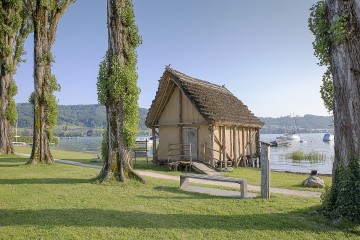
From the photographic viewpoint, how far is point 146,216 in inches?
285

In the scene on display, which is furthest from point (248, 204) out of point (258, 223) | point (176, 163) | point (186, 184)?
point (176, 163)

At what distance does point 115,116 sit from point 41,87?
8679 mm

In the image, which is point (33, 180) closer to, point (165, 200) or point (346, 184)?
point (165, 200)

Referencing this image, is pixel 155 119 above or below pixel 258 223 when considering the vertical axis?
above

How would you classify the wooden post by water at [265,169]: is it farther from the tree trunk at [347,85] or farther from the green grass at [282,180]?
the green grass at [282,180]

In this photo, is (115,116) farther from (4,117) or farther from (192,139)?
(4,117)

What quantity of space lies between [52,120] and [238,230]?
15.2 meters

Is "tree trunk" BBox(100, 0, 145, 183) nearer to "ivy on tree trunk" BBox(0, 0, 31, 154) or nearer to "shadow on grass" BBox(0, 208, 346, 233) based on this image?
"shadow on grass" BBox(0, 208, 346, 233)

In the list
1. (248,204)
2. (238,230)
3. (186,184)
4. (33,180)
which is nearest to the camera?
(238,230)

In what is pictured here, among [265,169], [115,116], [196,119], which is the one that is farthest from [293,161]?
[115,116]

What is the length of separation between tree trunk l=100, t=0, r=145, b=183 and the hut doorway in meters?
9.62

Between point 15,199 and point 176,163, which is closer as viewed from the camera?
point 15,199

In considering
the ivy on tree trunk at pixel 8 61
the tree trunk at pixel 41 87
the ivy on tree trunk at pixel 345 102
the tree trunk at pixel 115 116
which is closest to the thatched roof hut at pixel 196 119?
the tree trunk at pixel 41 87

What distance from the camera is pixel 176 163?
63.3 ft
